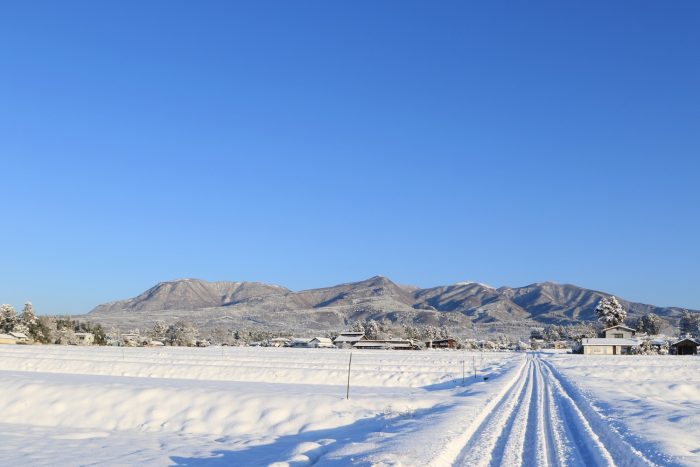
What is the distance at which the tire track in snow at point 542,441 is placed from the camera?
12515 mm

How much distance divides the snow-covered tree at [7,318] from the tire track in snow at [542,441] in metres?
130

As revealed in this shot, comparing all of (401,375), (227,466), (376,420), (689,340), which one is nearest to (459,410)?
(376,420)

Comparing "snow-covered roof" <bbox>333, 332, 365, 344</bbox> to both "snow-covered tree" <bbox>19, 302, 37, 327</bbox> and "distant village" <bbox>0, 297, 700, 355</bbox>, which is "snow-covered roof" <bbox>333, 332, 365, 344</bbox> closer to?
"distant village" <bbox>0, 297, 700, 355</bbox>

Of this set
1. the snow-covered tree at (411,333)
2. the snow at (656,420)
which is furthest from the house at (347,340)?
the snow at (656,420)

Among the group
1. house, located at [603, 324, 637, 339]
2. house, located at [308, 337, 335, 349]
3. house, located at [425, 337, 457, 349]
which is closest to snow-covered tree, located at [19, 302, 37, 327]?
house, located at [308, 337, 335, 349]

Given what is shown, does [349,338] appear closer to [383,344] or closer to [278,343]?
[383,344]

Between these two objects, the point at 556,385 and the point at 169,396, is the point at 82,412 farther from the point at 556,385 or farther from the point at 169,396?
the point at 556,385

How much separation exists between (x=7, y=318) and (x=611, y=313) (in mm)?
132840

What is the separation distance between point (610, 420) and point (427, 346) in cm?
12654

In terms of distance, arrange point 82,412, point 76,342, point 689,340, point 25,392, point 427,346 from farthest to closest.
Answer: point 427,346 < point 76,342 < point 689,340 < point 25,392 < point 82,412

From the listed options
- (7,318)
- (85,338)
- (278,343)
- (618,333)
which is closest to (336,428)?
(618,333)

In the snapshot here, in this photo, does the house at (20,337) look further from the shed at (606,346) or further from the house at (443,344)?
the shed at (606,346)

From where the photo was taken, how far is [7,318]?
126 m

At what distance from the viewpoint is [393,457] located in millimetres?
12070
